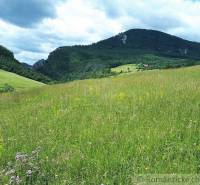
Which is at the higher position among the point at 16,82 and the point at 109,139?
the point at 16,82

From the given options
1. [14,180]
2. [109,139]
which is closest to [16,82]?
[109,139]

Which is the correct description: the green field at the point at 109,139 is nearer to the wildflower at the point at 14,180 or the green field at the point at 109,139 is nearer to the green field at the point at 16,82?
the wildflower at the point at 14,180

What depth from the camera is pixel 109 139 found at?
8414 millimetres

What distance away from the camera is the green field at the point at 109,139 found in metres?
6.98

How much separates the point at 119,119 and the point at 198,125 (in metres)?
1.98

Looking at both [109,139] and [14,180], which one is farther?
[109,139]

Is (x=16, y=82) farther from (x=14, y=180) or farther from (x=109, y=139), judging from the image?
(x=14, y=180)

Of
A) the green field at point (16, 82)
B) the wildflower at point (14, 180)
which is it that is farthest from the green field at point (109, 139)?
the green field at point (16, 82)

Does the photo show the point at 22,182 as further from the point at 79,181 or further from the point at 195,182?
the point at 195,182

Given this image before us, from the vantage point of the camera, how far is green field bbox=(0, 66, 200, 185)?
22.9 feet

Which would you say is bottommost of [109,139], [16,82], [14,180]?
[14,180]

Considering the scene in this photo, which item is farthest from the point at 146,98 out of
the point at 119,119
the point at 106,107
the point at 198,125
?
the point at 198,125

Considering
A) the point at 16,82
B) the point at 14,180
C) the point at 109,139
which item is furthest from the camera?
the point at 16,82

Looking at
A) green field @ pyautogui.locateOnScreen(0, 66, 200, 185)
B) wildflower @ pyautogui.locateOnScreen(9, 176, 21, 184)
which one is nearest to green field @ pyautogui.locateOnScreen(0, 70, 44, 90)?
green field @ pyautogui.locateOnScreen(0, 66, 200, 185)
